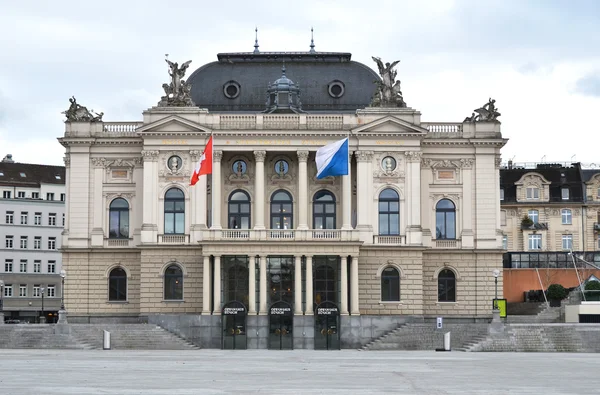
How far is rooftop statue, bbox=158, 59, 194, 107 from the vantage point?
90125 mm

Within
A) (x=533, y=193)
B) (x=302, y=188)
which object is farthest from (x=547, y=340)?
(x=533, y=193)

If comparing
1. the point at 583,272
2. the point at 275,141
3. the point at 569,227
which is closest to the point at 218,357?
the point at 275,141

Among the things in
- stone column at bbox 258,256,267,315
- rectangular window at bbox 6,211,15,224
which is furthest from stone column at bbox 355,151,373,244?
rectangular window at bbox 6,211,15,224

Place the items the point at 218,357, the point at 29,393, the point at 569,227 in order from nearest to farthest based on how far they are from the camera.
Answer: the point at 29,393, the point at 218,357, the point at 569,227

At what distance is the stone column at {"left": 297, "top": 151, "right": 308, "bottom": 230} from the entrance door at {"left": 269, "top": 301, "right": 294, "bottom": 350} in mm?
6410

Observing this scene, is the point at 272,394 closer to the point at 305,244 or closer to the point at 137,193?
the point at 305,244

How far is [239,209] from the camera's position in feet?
299

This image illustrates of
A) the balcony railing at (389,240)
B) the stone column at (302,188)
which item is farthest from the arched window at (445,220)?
the stone column at (302,188)

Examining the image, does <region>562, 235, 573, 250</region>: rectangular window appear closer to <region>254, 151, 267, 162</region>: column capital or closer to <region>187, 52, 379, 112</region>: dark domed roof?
<region>187, 52, 379, 112</region>: dark domed roof

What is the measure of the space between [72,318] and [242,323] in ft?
43.9

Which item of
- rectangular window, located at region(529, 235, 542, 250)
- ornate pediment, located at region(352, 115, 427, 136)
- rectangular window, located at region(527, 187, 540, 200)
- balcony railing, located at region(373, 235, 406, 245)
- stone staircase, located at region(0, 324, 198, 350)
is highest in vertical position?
ornate pediment, located at region(352, 115, 427, 136)

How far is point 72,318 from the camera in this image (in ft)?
297

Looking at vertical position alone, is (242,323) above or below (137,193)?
below

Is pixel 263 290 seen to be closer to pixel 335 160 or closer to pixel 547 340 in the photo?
pixel 335 160
